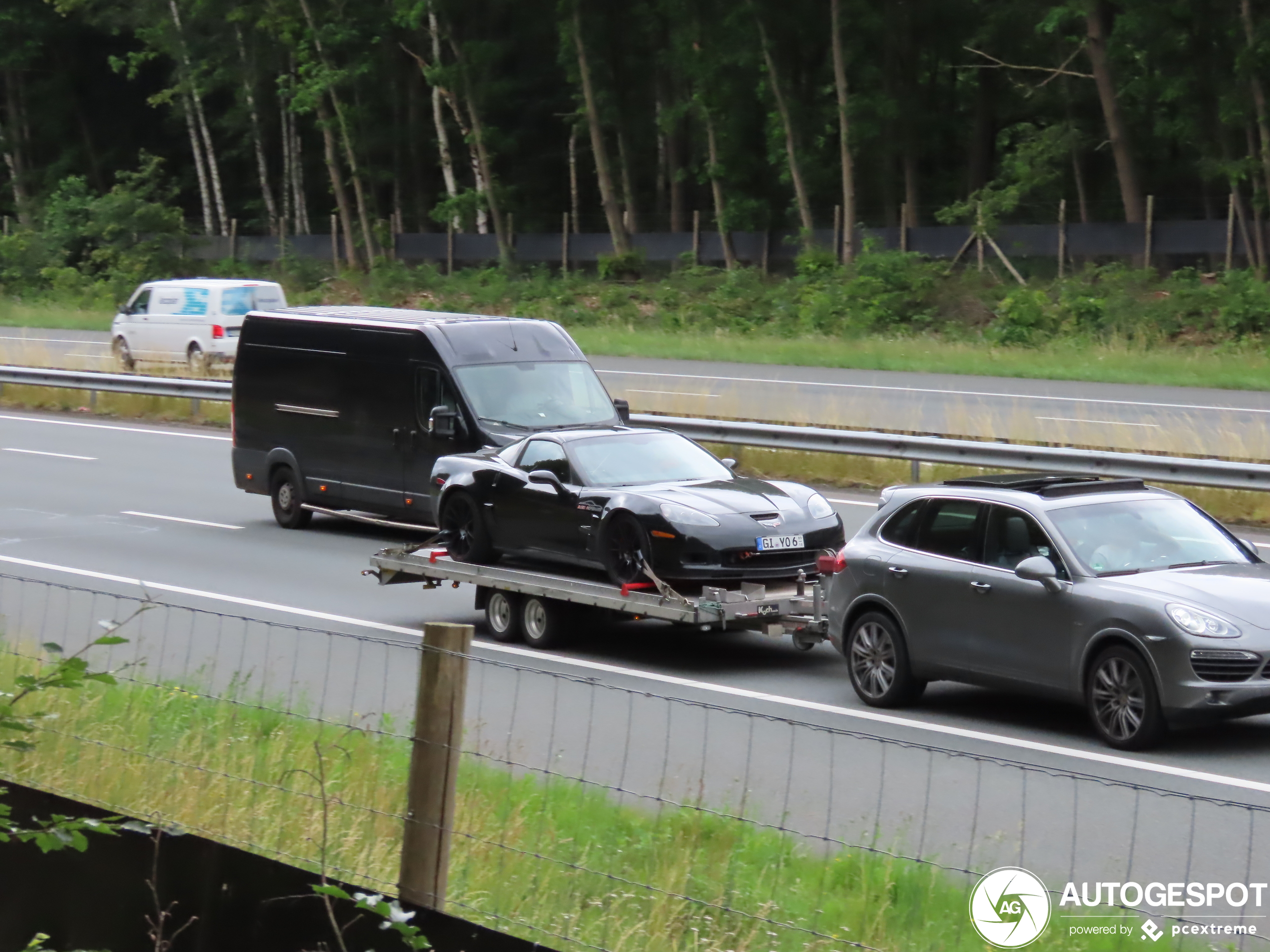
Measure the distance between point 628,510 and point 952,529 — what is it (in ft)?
8.64

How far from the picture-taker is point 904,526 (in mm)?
11047

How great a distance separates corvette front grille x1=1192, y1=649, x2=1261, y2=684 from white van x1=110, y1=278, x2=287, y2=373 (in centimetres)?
2639

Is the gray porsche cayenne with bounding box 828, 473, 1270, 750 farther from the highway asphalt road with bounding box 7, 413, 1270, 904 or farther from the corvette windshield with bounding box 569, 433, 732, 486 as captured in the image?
the corvette windshield with bounding box 569, 433, 732, 486

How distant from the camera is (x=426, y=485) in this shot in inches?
680

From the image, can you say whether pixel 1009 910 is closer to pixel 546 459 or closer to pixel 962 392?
pixel 546 459

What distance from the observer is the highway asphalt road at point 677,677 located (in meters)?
8.34

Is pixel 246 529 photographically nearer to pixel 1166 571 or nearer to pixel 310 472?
pixel 310 472

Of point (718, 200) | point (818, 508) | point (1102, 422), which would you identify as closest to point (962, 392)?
point (1102, 422)

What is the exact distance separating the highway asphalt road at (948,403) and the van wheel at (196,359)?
2379 mm

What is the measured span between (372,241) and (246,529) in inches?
1824

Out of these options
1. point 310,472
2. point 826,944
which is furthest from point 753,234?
point 826,944

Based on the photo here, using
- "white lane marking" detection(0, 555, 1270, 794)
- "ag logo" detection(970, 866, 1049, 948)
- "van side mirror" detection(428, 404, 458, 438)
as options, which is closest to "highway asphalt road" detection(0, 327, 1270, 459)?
"van side mirror" detection(428, 404, 458, 438)

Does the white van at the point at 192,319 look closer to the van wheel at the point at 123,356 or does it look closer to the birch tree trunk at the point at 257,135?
the van wheel at the point at 123,356

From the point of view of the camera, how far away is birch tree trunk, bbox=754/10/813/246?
51.5 meters
